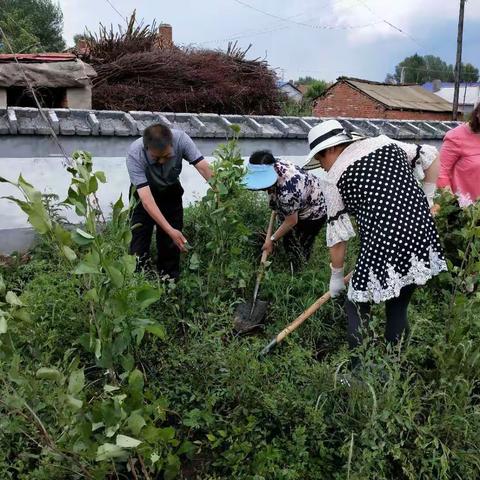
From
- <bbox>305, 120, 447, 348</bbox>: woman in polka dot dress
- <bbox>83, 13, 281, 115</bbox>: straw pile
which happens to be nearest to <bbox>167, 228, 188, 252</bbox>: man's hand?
<bbox>305, 120, 447, 348</bbox>: woman in polka dot dress

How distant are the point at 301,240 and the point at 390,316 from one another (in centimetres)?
165

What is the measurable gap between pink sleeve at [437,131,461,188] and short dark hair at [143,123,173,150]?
6.04 ft

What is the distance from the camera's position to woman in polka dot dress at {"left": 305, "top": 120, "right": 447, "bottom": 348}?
2416mm

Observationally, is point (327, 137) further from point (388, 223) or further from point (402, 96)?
point (402, 96)

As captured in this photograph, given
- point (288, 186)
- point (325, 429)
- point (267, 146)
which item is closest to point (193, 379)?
point (325, 429)

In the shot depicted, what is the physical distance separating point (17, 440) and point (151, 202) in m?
1.68

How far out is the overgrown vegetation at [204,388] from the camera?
1.67 m

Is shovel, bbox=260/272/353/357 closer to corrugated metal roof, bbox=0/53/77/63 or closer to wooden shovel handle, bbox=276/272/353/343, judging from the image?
wooden shovel handle, bbox=276/272/353/343

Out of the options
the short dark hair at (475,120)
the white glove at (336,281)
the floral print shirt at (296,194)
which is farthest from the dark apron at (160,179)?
the short dark hair at (475,120)

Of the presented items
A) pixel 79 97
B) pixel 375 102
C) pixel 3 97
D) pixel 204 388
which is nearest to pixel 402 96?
pixel 375 102

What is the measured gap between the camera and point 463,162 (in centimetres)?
359

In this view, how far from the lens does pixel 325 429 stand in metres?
2.30

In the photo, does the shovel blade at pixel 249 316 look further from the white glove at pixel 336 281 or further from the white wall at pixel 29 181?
the white wall at pixel 29 181

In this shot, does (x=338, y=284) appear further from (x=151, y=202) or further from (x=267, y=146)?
(x=267, y=146)
